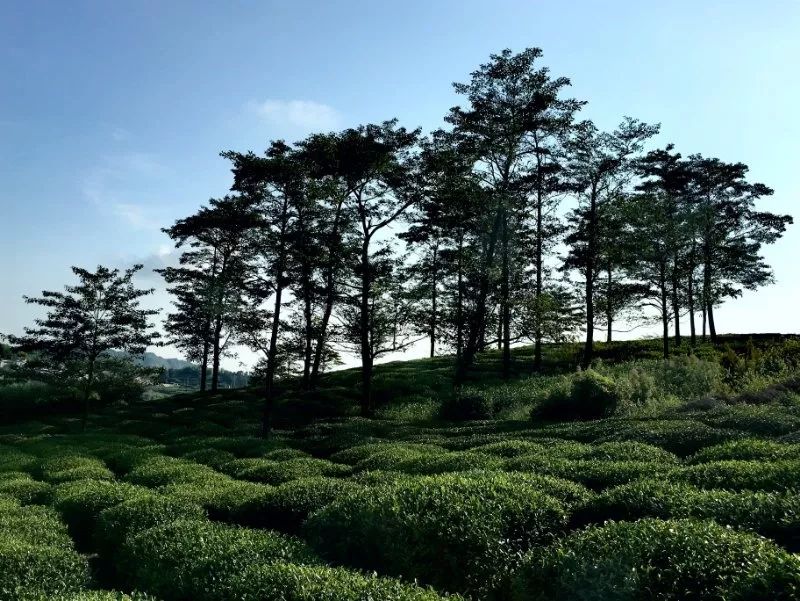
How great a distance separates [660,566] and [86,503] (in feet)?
41.3

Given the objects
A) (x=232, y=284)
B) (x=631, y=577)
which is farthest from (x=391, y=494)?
(x=232, y=284)

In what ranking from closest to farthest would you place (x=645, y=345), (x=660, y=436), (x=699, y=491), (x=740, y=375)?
1. (x=699, y=491)
2. (x=660, y=436)
3. (x=740, y=375)
4. (x=645, y=345)

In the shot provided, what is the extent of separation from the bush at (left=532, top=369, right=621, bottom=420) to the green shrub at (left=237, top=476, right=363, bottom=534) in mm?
19693

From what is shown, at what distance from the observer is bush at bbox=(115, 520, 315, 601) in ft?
29.2

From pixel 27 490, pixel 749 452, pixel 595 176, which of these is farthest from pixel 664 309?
pixel 27 490

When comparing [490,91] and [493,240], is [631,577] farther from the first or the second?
[490,91]

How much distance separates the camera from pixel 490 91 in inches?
1647

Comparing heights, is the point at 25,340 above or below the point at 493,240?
below

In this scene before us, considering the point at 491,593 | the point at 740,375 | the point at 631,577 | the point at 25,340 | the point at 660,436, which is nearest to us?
the point at 631,577

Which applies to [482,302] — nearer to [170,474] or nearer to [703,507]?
[170,474]

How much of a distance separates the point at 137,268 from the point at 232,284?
8548 mm

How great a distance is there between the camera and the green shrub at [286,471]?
57.9 ft

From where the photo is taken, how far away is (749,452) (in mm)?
13875

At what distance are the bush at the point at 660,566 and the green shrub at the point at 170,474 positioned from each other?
11676 mm
